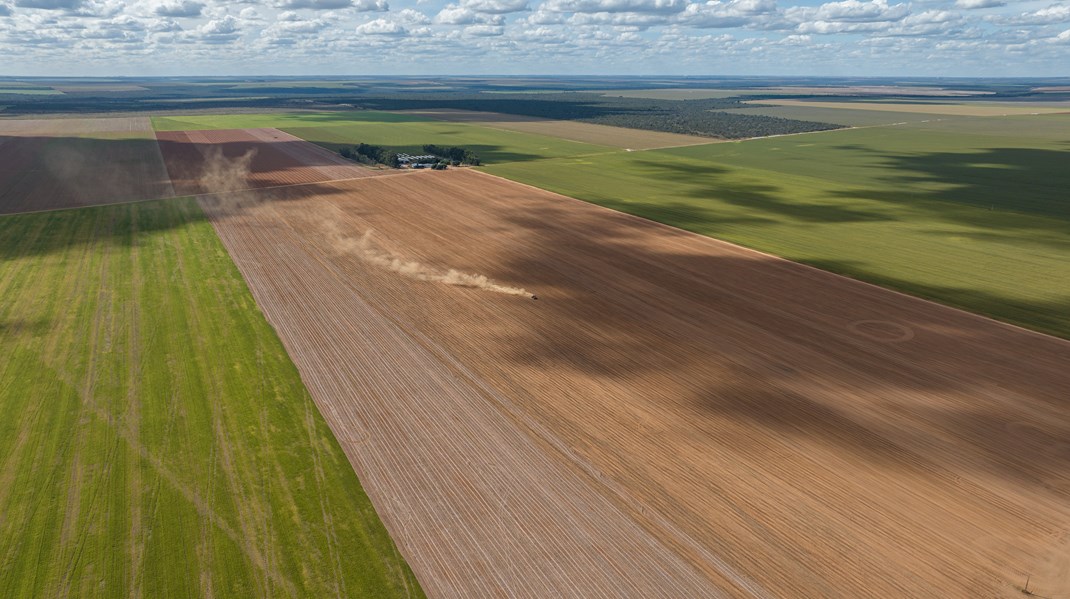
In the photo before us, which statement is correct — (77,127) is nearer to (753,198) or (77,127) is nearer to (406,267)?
(406,267)

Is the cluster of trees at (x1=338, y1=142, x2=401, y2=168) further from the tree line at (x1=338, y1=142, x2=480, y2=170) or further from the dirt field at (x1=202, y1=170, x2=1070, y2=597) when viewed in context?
the dirt field at (x1=202, y1=170, x2=1070, y2=597)

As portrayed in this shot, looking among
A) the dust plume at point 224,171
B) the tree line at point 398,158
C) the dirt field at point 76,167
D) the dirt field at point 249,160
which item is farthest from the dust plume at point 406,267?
Result: the tree line at point 398,158

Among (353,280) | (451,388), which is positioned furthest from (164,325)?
(451,388)

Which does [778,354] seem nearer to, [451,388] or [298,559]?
[451,388]

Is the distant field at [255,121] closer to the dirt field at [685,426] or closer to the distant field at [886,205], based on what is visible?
the distant field at [886,205]

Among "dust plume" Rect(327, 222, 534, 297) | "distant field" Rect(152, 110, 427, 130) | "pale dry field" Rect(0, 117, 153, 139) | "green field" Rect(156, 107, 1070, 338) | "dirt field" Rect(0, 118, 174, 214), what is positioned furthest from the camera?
"distant field" Rect(152, 110, 427, 130)

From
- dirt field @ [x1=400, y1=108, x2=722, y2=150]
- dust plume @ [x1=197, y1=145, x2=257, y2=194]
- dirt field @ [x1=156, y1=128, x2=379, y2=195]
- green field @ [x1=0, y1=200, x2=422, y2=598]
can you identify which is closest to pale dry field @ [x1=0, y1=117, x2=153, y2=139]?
dirt field @ [x1=156, y1=128, x2=379, y2=195]

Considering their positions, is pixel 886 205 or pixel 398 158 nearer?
pixel 886 205

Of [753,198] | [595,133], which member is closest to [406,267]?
[753,198]
